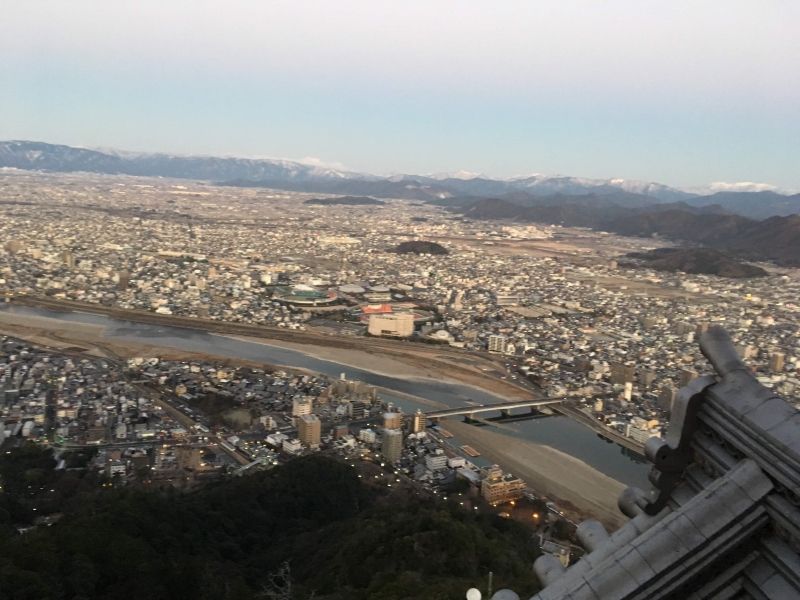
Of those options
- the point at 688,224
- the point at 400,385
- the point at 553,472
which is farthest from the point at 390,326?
the point at 688,224

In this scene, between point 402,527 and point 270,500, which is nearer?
point 402,527

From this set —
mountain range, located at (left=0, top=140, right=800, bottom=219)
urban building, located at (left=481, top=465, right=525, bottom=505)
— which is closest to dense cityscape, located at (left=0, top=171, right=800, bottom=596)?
urban building, located at (left=481, top=465, right=525, bottom=505)

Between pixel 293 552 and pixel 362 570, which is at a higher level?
pixel 362 570

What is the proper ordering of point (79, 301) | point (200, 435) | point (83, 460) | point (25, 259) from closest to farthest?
point (83, 460), point (200, 435), point (79, 301), point (25, 259)

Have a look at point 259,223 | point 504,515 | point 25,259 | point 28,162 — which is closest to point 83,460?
point 504,515

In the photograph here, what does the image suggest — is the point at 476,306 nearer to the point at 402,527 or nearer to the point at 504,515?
the point at 504,515

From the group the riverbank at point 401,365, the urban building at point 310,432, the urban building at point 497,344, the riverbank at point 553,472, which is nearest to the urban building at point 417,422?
the riverbank at point 553,472
